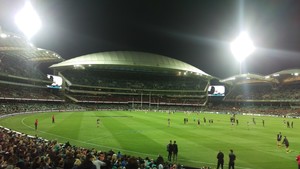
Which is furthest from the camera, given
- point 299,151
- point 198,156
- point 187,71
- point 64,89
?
point 187,71

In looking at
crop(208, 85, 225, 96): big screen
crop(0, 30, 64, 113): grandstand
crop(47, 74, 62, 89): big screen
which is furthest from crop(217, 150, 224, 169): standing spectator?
crop(208, 85, 225, 96): big screen

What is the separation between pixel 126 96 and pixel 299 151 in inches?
4546

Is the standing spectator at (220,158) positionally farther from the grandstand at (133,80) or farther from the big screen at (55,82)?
the big screen at (55,82)

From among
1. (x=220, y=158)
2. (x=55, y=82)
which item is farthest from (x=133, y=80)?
(x=220, y=158)

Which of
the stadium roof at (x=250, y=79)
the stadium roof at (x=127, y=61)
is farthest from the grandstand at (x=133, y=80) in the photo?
the stadium roof at (x=250, y=79)

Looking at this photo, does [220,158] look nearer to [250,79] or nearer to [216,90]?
[250,79]

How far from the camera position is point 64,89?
124125mm

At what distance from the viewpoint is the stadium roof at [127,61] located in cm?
12800

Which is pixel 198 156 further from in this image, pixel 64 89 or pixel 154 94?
pixel 154 94

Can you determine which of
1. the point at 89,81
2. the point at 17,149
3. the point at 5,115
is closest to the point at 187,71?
the point at 89,81

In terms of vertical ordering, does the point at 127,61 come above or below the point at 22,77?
above

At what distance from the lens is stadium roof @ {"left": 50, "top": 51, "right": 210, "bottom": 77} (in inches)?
5039

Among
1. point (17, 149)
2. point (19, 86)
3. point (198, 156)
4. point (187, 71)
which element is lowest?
point (198, 156)

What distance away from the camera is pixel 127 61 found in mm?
137500
